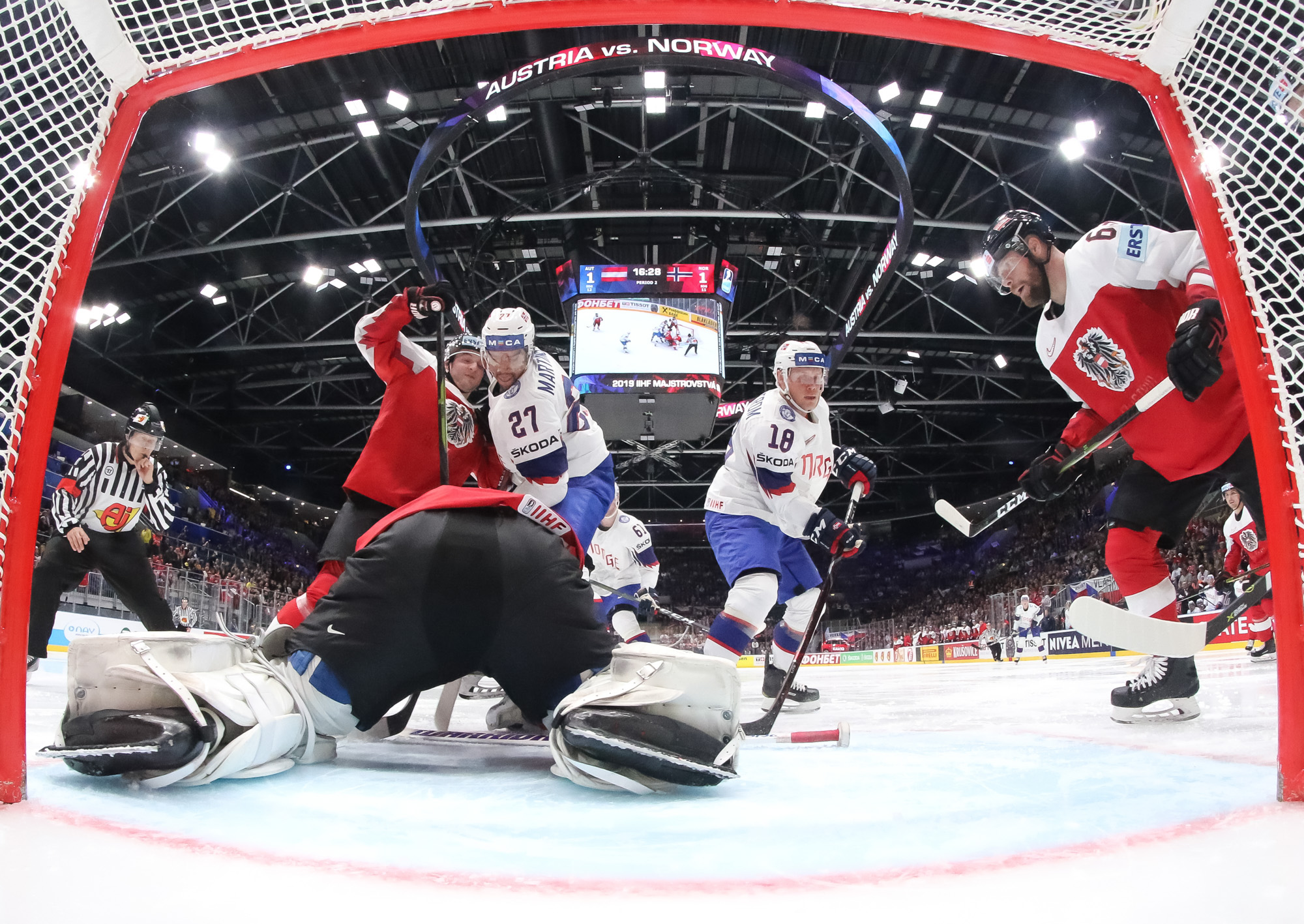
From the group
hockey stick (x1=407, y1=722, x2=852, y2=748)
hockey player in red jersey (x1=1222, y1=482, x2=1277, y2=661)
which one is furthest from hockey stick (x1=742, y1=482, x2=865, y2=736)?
hockey player in red jersey (x1=1222, y1=482, x2=1277, y2=661)

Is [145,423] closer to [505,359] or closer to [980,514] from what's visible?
[505,359]

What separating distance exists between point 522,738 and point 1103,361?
197 centimetres

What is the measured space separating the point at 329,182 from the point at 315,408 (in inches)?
286

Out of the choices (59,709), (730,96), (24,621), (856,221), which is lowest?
(59,709)

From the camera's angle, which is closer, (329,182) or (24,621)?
(24,621)

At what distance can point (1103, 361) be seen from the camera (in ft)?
7.36

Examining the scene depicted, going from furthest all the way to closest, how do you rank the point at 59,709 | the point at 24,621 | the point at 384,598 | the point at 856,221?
the point at 856,221, the point at 59,709, the point at 384,598, the point at 24,621

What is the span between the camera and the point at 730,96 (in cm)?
852

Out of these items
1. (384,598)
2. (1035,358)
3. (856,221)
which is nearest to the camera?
(384,598)

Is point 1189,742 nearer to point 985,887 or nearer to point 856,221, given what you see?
point 985,887

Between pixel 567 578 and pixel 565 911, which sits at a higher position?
pixel 567 578

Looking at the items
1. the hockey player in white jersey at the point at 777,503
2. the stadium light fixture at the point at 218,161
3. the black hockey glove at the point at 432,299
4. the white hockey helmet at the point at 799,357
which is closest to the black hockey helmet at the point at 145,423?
the black hockey glove at the point at 432,299

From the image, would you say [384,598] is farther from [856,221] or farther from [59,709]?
[856,221]

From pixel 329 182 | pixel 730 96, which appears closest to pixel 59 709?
pixel 730 96
